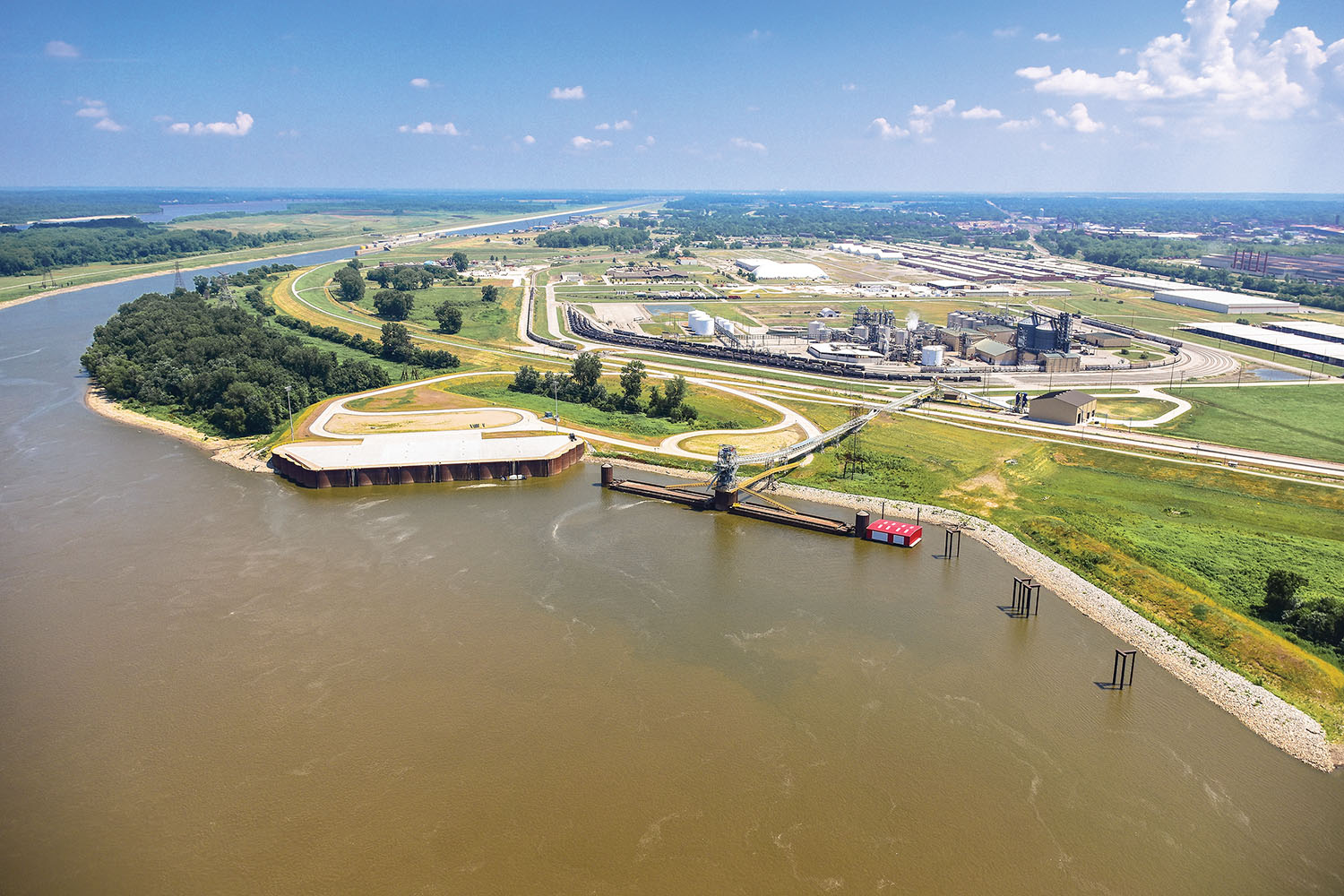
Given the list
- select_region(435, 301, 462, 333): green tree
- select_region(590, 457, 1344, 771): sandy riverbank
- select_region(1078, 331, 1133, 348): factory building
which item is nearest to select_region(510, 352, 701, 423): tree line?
select_region(590, 457, 1344, 771): sandy riverbank

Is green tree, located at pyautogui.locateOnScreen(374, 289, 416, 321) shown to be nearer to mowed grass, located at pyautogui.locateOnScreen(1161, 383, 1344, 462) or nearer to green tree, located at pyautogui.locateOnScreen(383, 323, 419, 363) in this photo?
green tree, located at pyautogui.locateOnScreen(383, 323, 419, 363)

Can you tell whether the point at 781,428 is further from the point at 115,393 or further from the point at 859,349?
the point at 115,393

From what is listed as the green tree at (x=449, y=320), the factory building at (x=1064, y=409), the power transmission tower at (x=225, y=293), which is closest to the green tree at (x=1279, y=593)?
the factory building at (x=1064, y=409)

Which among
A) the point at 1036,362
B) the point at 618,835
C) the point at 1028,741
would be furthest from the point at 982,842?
the point at 1036,362

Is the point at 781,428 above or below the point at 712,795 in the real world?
above

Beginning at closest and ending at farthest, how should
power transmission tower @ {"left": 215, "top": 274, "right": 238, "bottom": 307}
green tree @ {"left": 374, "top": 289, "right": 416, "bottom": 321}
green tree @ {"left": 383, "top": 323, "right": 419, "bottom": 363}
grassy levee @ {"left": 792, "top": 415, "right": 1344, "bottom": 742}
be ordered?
grassy levee @ {"left": 792, "top": 415, "right": 1344, "bottom": 742} → green tree @ {"left": 383, "top": 323, "right": 419, "bottom": 363} → power transmission tower @ {"left": 215, "top": 274, "right": 238, "bottom": 307} → green tree @ {"left": 374, "top": 289, "right": 416, "bottom": 321}
